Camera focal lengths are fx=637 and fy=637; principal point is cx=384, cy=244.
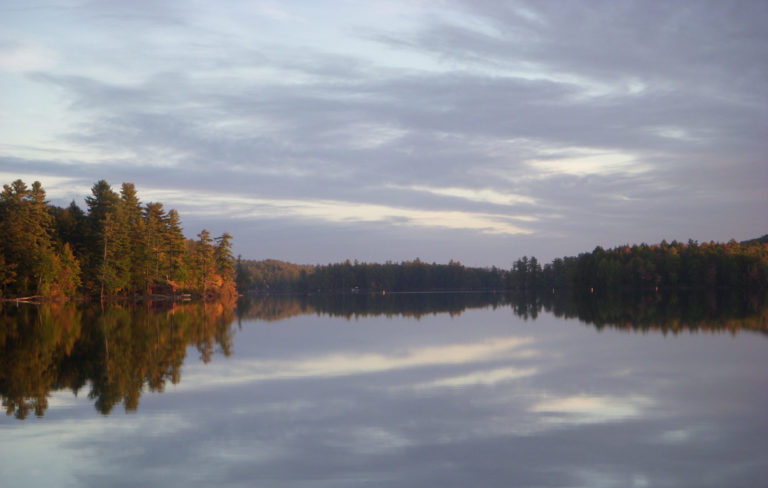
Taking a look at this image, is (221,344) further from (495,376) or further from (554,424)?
(554,424)

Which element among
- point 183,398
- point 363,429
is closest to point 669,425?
point 363,429

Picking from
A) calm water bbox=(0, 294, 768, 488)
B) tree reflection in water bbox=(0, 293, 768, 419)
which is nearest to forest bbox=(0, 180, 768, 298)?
tree reflection in water bbox=(0, 293, 768, 419)

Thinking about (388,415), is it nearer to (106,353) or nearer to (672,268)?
(106,353)

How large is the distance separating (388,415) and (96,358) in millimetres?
10240

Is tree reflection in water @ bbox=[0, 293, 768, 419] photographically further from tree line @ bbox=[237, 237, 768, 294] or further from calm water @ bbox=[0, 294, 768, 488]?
tree line @ bbox=[237, 237, 768, 294]

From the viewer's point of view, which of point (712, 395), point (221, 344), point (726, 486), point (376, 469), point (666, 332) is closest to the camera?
point (726, 486)

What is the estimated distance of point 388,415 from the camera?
1007cm

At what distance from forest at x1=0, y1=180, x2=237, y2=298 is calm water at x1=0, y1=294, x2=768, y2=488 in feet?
153

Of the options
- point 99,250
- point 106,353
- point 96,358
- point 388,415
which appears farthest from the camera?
point 99,250

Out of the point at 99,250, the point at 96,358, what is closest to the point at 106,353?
the point at 96,358

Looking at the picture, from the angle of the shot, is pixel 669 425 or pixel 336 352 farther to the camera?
pixel 336 352

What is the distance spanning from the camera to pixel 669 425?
9.16m

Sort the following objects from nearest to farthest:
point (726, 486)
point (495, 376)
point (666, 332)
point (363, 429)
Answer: point (726, 486)
point (363, 429)
point (495, 376)
point (666, 332)

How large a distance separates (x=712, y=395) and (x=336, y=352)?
10.3m
